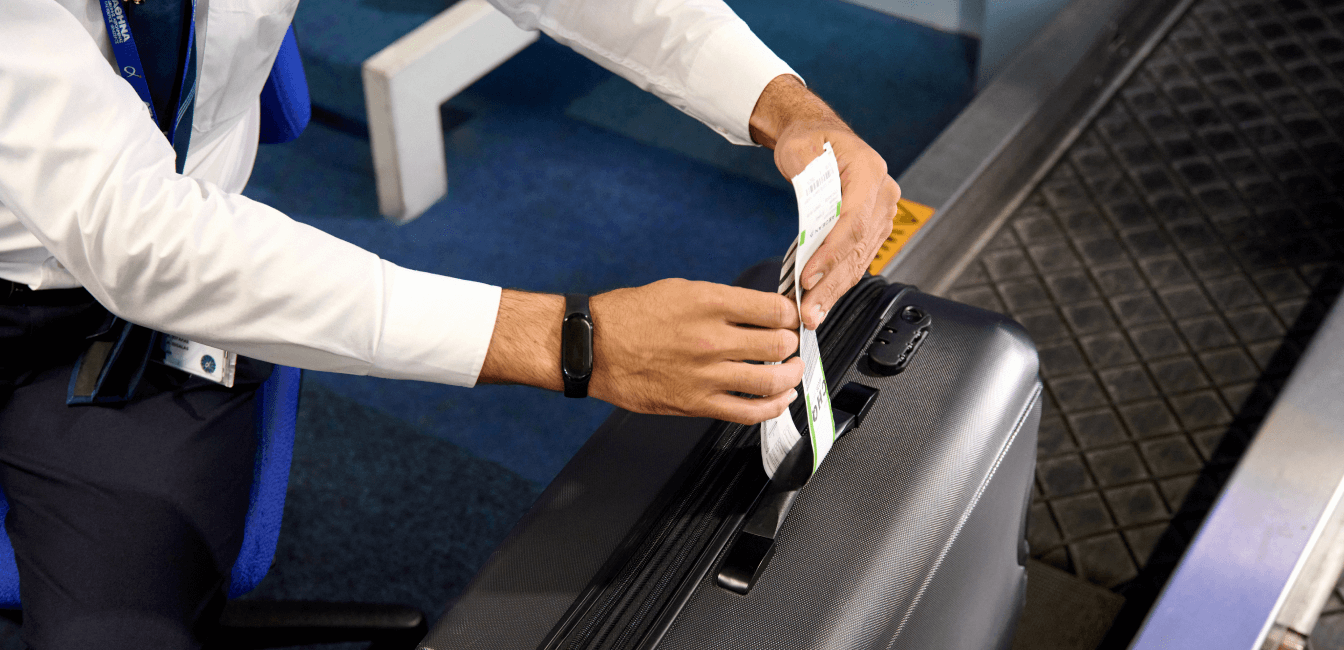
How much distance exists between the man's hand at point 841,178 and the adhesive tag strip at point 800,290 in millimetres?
16

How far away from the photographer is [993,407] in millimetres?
912

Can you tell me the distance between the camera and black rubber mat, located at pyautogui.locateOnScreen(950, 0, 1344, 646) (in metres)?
1.43

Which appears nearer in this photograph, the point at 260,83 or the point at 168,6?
the point at 168,6

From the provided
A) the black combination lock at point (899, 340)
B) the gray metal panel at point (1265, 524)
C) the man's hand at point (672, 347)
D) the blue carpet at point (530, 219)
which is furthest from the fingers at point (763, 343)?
the blue carpet at point (530, 219)

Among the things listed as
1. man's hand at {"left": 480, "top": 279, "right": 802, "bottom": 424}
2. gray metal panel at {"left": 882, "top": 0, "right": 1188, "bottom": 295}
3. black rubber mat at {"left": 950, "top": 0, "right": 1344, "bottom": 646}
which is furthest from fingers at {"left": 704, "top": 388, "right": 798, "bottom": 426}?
gray metal panel at {"left": 882, "top": 0, "right": 1188, "bottom": 295}

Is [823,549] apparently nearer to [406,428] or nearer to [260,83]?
[260,83]

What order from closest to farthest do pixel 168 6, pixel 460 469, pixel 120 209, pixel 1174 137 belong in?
pixel 120 209
pixel 168 6
pixel 460 469
pixel 1174 137

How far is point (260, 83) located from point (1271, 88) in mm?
1983

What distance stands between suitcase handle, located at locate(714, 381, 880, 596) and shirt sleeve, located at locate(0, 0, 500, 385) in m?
0.25

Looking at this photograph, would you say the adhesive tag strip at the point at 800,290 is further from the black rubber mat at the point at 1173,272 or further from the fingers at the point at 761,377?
the black rubber mat at the point at 1173,272

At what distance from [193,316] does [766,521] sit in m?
0.46

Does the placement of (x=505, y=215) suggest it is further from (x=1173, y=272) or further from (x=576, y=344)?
(x=576, y=344)

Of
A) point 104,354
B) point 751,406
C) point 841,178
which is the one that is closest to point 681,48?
point 841,178

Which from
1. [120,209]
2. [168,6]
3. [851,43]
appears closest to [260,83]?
[168,6]
